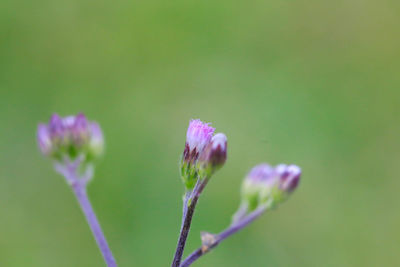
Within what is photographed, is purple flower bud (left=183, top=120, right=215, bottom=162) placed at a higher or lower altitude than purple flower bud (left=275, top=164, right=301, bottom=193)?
higher

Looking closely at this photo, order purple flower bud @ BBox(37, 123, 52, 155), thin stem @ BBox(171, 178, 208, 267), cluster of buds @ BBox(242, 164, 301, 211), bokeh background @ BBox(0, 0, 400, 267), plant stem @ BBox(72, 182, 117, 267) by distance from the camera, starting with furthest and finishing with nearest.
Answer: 1. bokeh background @ BBox(0, 0, 400, 267)
2. purple flower bud @ BBox(37, 123, 52, 155)
3. cluster of buds @ BBox(242, 164, 301, 211)
4. plant stem @ BBox(72, 182, 117, 267)
5. thin stem @ BBox(171, 178, 208, 267)

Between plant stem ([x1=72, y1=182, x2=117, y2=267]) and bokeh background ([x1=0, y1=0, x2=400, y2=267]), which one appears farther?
bokeh background ([x1=0, y1=0, x2=400, y2=267])

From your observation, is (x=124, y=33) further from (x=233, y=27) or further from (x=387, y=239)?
(x=387, y=239)

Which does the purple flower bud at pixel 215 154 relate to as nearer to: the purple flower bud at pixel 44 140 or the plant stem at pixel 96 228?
the plant stem at pixel 96 228

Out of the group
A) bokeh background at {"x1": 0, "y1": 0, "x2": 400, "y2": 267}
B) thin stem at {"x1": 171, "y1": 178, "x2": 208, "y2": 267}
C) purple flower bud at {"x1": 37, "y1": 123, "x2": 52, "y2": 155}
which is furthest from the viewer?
bokeh background at {"x1": 0, "y1": 0, "x2": 400, "y2": 267}

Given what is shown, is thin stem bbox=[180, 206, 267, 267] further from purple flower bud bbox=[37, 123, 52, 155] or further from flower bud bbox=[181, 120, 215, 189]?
purple flower bud bbox=[37, 123, 52, 155]

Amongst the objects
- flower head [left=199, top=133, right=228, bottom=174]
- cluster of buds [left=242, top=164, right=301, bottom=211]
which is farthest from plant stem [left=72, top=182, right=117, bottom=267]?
cluster of buds [left=242, top=164, right=301, bottom=211]
